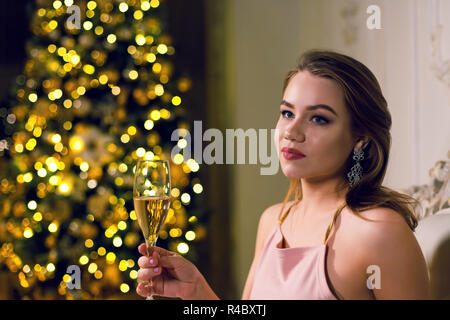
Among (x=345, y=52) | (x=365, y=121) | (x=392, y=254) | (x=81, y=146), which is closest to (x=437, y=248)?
(x=392, y=254)

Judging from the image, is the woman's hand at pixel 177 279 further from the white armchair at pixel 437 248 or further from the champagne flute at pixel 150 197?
the white armchair at pixel 437 248

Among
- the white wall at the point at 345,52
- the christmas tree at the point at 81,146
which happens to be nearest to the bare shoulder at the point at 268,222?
the white wall at the point at 345,52

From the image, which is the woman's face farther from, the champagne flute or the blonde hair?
the champagne flute

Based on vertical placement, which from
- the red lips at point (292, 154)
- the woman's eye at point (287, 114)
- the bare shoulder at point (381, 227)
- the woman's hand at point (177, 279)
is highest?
the woman's eye at point (287, 114)

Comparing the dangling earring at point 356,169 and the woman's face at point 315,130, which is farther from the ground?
the woman's face at point 315,130

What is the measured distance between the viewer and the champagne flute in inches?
46.9

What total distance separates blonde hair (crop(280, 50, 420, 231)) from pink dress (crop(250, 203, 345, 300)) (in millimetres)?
91

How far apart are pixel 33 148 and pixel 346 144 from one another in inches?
88.9

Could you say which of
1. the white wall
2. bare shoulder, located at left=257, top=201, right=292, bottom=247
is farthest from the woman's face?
the white wall

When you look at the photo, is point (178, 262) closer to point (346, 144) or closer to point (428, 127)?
point (346, 144)

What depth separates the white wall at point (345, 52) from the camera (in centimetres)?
196

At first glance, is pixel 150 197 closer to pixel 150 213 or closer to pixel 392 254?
pixel 150 213
